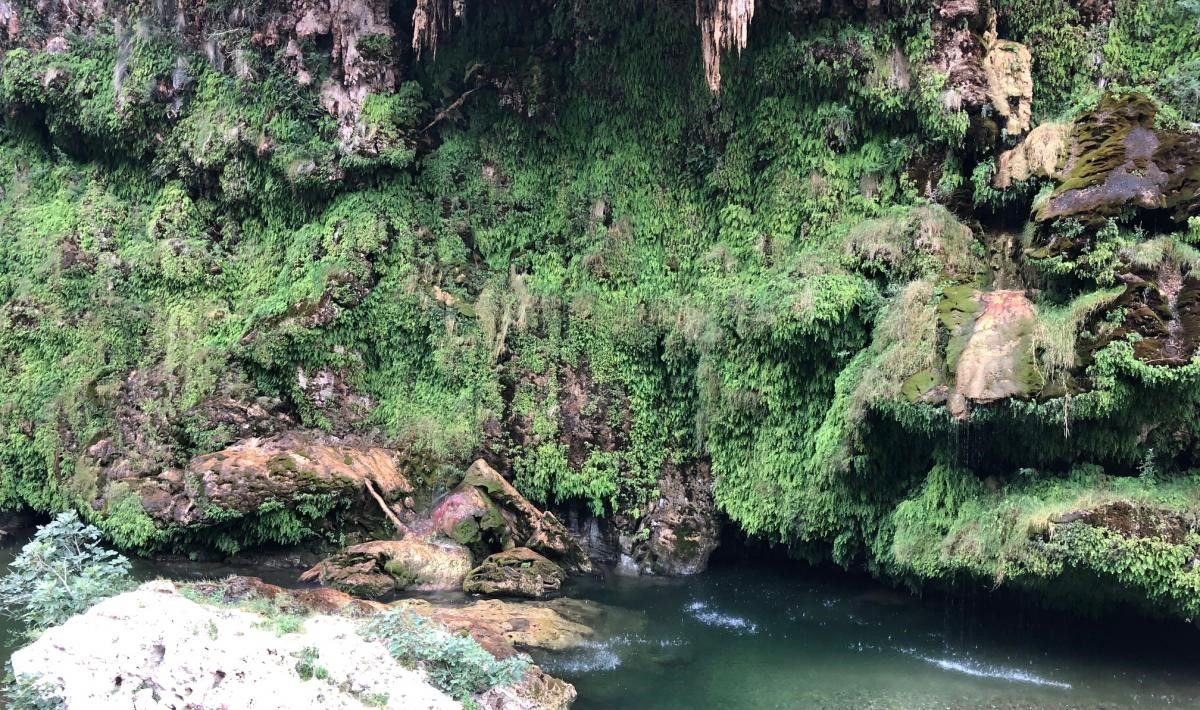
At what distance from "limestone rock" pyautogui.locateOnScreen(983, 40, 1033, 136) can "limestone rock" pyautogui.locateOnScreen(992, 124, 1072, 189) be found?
0.57 metres

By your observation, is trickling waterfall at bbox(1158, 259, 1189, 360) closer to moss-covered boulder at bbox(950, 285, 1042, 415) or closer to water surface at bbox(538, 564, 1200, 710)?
moss-covered boulder at bbox(950, 285, 1042, 415)

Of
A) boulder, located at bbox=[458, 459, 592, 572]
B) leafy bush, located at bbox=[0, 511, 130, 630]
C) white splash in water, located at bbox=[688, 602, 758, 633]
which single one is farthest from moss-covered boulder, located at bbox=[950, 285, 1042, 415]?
leafy bush, located at bbox=[0, 511, 130, 630]

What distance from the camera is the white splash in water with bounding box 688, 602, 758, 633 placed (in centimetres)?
1220

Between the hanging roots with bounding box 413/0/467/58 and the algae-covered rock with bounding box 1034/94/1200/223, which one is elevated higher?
the hanging roots with bounding box 413/0/467/58

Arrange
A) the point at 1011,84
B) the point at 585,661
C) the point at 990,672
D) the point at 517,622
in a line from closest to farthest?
the point at 990,672, the point at 585,661, the point at 517,622, the point at 1011,84

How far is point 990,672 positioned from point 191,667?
29.7 ft

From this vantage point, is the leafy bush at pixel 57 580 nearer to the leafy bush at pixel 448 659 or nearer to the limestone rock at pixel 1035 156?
the leafy bush at pixel 448 659

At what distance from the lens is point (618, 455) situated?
15.1m

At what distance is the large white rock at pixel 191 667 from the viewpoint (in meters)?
7.21

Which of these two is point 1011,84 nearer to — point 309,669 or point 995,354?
point 995,354

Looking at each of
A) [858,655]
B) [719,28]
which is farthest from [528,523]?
[719,28]

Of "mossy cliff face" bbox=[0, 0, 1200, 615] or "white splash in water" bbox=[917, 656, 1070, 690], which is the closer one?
"white splash in water" bbox=[917, 656, 1070, 690]

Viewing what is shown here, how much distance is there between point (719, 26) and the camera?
549 inches

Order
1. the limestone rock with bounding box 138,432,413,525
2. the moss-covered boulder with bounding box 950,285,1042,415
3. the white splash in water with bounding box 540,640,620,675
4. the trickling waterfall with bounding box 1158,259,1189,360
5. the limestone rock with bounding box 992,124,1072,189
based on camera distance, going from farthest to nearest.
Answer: the limestone rock with bounding box 138,432,413,525, the limestone rock with bounding box 992,124,1072,189, the white splash in water with bounding box 540,640,620,675, the moss-covered boulder with bounding box 950,285,1042,415, the trickling waterfall with bounding box 1158,259,1189,360
